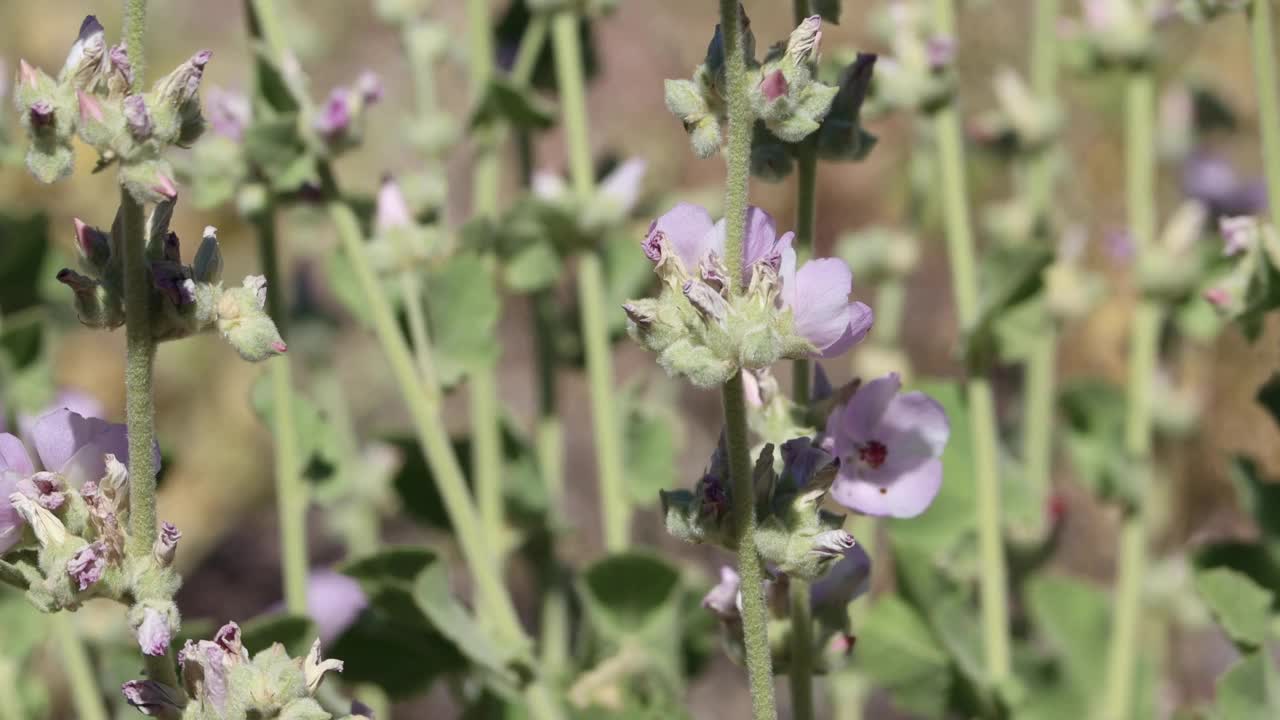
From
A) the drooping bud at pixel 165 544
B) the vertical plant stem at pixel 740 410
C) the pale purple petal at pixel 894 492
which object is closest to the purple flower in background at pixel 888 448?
the pale purple petal at pixel 894 492

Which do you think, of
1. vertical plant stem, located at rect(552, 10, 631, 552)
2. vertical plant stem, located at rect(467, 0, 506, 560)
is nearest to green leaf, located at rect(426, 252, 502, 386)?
vertical plant stem, located at rect(467, 0, 506, 560)

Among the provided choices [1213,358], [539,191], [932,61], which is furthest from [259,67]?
[1213,358]

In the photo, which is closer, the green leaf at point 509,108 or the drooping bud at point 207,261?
the drooping bud at point 207,261

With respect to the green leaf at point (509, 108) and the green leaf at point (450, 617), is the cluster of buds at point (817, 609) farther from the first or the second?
the green leaf at point (509, 108)

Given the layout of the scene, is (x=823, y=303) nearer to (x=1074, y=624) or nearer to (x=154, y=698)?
(x=154, y=698)

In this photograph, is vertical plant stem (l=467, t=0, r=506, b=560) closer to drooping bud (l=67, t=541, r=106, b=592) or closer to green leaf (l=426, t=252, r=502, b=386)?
green leaf (l=426, t=252, r=502, b=386)

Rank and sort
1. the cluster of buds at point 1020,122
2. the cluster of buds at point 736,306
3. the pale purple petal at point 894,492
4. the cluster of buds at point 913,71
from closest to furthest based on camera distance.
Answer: the cluster of buds at point 736,306
the pale purple petal at point 894,492
the cluster of buds at point 913,71
the cluster of buds at point 1020,122

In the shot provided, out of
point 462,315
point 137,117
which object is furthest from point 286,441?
point 137,117
